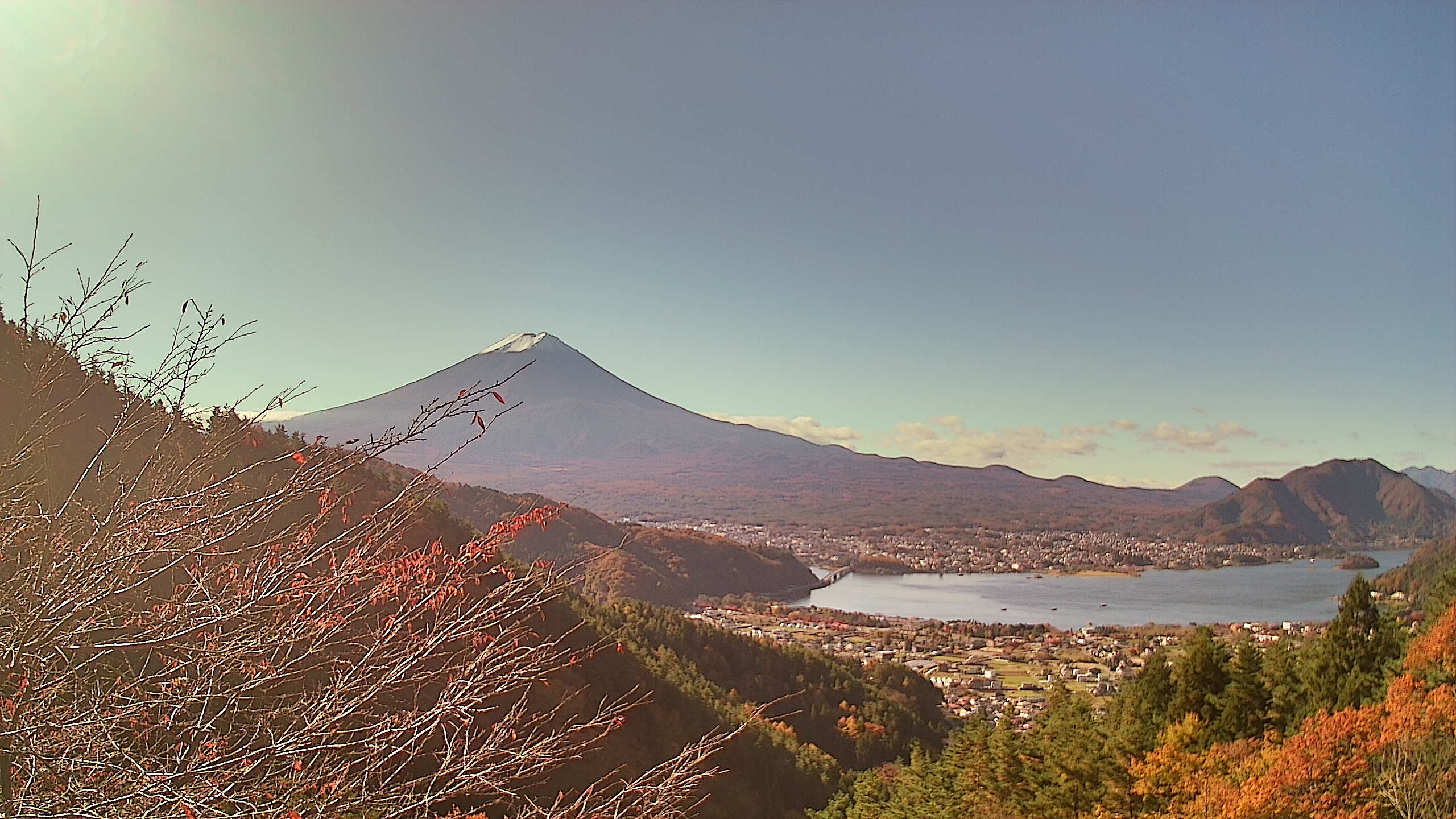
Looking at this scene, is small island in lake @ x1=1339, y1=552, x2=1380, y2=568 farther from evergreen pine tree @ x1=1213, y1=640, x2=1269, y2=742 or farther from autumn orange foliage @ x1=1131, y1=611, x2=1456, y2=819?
autumn orange foliage @ x1=1131, y1=611, x2=1456, y2=819

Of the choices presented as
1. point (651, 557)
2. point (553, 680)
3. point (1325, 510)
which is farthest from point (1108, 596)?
point (1325, 510)

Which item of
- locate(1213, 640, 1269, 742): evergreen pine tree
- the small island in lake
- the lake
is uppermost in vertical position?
locate(1213, 640, 1269, 742): evergreen pine tree

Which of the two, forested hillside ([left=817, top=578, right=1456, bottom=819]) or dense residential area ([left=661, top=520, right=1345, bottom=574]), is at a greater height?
forested hillside ([left=817, top=578, right=1456, bottom=819])

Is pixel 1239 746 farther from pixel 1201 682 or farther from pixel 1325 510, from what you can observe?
pixel 1325 510

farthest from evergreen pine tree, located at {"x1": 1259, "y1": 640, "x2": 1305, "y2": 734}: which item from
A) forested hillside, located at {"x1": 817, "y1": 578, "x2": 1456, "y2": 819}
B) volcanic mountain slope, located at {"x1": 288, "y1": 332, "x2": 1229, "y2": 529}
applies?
volcanic mountain slope, located at {"x1": 288, "y1": 332, "x2": 1229, "y2": 529}

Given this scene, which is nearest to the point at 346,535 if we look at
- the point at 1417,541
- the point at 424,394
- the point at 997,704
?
the point at 997,704

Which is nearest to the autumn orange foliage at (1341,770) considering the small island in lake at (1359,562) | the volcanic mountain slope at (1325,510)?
the small island in lake at (1359,562)

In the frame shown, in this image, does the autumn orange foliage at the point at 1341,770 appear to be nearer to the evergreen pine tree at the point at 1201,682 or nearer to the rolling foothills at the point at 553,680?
the rolling foothills at the point at 553,680
